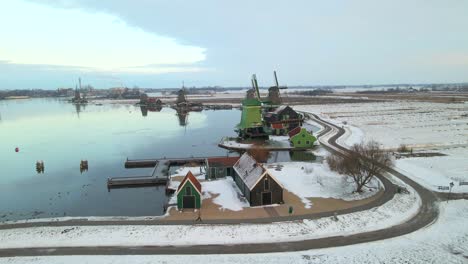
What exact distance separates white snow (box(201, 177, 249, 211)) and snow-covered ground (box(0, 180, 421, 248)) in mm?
3891

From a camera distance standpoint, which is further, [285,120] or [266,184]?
[285,120]

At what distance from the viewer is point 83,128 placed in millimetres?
69688

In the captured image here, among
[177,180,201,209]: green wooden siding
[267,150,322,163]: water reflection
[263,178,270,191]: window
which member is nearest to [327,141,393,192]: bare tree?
[263,178,270,191]: window

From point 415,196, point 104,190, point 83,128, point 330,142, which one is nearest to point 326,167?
point 415,196

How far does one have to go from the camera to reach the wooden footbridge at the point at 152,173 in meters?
31.4

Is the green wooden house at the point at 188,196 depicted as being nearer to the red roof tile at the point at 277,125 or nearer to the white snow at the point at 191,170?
the white snow at the point at 191,170

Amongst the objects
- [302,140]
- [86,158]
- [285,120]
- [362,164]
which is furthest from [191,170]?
[285,120]

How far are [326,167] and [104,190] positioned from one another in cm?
2159

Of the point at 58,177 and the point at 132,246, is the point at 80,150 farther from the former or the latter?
the point at 132,246

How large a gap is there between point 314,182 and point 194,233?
13.6 meters

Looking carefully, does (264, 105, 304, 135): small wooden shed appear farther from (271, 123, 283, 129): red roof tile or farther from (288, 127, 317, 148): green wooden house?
(288, 127, 317, 148): green wooden house

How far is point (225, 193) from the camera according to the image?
26828mm

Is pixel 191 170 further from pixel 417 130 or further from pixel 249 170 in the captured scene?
pixel 417 130

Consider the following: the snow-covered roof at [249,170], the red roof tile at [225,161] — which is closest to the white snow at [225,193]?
the snow-covered roof at [249,170]
